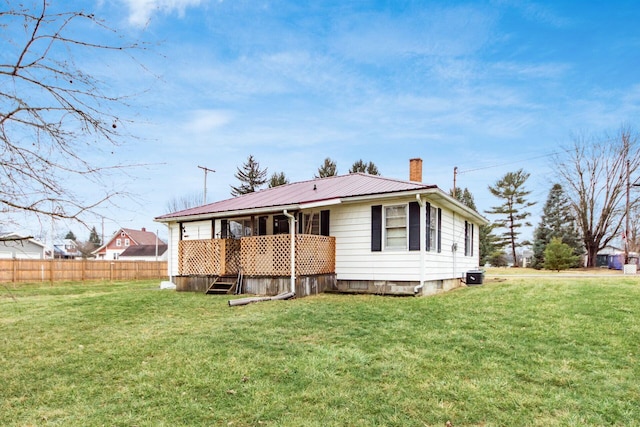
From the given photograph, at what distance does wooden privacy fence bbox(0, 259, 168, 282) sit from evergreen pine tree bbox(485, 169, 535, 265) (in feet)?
111

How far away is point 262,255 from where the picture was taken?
12.3 metres

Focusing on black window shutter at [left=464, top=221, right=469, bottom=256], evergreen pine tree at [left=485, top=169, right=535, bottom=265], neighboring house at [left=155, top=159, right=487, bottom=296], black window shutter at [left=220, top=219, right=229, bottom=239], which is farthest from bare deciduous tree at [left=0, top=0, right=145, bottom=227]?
evergreen pine tree at [left=485, top=169, right=535, bottom=265]

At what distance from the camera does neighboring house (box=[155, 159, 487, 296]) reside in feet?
38.8

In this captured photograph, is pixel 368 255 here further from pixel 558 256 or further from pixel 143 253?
pixel 143 253

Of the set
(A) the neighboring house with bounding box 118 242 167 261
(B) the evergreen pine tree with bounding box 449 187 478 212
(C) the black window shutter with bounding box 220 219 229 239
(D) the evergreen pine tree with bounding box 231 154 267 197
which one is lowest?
(A) the neighboring house with bounding box 118 242 167 261

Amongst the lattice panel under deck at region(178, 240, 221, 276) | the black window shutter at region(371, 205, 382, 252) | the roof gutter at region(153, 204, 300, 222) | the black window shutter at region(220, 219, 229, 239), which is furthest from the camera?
the black window shutter at region(220, 219, 229, 239)

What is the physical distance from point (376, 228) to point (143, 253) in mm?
44768

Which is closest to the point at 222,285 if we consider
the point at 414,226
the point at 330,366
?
the point at 414,226

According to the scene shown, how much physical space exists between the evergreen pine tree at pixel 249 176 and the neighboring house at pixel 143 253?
43.5 feet

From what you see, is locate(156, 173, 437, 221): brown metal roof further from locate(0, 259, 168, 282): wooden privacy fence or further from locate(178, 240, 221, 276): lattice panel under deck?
locate(0, 259, 168, 282): wooden privacy fence

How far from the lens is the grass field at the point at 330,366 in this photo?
4.18 m

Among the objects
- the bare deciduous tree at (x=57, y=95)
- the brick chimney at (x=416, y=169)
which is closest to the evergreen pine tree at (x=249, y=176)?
the brick chimney at (x=416, y=169)

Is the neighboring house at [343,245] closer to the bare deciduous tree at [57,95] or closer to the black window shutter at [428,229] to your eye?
the black window shutter at [428,229]

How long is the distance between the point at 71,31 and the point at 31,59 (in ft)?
1.05
